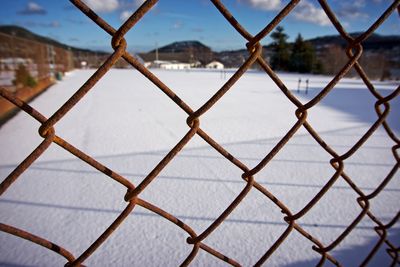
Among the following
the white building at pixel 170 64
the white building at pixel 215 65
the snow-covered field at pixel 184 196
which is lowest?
the snow-covered field at pixel 184 196

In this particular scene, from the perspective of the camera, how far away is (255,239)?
7.91 ft

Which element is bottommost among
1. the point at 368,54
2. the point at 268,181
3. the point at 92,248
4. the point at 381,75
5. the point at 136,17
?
the point at 268,181

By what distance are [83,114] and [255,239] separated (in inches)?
265

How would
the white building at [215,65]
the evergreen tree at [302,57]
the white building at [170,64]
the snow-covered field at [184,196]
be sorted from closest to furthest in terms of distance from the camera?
the snow-covered field at [184,196], the evergreen tree at [302,57], the white building at [170,64], the white building at [215,65]

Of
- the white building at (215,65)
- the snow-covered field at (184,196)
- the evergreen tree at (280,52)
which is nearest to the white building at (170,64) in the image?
the white building at (215,65)

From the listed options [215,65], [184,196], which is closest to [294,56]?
[215,65]

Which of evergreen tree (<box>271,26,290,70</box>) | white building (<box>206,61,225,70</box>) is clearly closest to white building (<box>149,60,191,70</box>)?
white building (<box>206,61,225,70</box>)

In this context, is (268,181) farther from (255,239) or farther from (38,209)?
(38,209)

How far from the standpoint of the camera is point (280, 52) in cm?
4341

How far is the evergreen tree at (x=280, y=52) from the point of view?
141 ft

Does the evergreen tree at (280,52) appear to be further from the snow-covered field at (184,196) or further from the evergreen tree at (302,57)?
the snow-covered field at (184,196)

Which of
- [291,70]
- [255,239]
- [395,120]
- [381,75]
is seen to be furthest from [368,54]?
[255,239]

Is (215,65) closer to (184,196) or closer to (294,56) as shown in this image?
(294,56)

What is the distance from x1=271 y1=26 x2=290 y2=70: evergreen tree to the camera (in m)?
42.9
